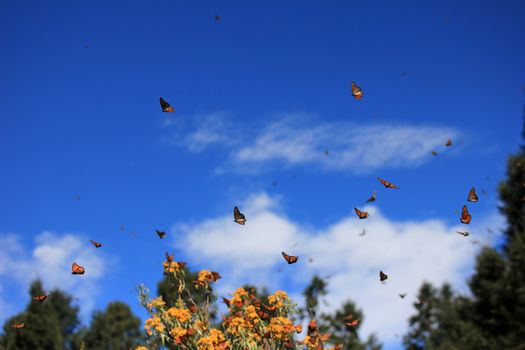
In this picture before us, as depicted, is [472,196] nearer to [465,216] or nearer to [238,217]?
[465,216]

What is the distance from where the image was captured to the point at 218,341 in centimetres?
705

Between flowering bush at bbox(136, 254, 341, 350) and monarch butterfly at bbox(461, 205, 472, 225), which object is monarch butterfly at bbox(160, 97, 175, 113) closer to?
flowering bush at bbox(136, 254, 341, 350)

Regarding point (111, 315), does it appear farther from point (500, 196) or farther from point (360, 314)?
point (500, 196)

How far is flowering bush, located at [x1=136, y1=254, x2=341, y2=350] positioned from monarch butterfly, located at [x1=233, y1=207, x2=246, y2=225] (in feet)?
5.05

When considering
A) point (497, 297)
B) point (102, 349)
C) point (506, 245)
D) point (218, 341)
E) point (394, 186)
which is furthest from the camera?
point (102, 349)

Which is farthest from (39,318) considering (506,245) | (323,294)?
(506,245)

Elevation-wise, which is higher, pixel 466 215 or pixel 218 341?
pixel 466 215

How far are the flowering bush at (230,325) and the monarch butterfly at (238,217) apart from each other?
154cm

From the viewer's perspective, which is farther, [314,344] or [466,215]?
[314,344]

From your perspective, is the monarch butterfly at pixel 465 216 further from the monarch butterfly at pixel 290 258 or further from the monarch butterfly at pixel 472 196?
the monarch butterfly at pixel 290 258

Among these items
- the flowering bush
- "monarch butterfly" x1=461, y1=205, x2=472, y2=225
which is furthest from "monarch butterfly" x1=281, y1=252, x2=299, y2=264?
"monarch butterfly" x1=461, y1=205, x2=472, y2=225

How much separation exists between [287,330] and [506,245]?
22250mm

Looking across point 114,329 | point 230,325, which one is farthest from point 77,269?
point 114,329

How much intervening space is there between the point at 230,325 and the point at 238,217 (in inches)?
74.8
